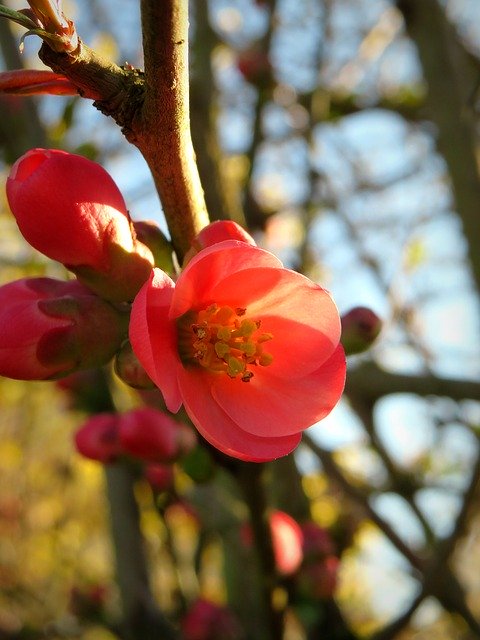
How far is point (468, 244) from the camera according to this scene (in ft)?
5.88

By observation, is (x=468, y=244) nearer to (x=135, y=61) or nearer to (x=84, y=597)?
(x=84, y=597)

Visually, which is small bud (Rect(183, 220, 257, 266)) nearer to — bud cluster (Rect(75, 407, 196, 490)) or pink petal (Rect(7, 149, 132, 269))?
pink petal (Rect(7, 149, 132, 269))

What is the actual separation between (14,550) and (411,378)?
11.8 feet

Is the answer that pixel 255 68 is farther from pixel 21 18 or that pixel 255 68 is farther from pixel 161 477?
pixel 21 18

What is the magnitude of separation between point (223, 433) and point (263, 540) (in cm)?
36

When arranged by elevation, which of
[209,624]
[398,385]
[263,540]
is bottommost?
[209,624]

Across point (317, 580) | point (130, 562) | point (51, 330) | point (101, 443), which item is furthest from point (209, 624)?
point (51, 330)

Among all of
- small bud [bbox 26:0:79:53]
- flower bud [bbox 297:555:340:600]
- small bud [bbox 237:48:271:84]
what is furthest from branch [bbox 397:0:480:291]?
small bud [bbox 26:0:79:53]

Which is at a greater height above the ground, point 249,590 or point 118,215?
point 118,215

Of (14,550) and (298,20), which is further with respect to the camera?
(14,550)

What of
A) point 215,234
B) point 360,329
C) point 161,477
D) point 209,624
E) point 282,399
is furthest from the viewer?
point 161,477

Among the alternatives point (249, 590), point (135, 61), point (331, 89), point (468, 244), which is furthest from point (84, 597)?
point (135, 61)

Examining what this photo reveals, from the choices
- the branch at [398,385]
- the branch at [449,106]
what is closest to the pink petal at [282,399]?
the branch at [398,385]

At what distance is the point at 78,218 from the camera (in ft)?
2.30
